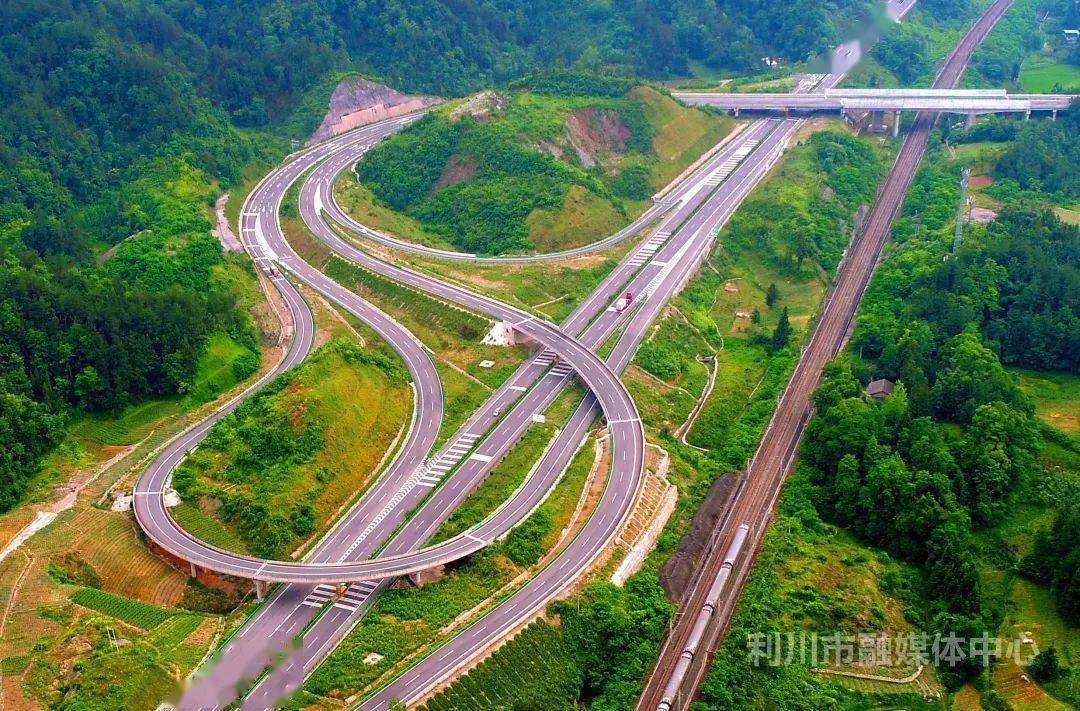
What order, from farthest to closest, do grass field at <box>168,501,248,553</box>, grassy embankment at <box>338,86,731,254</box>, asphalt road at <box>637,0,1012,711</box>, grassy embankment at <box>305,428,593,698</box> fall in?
grassy embankment at <box>338,86,731,254</box> → grass field at <box>168,501,248,553</box> → asphalt road at <box>637,0,1012,711</box> → grassy embankment at <box>305,428,593,698</box>

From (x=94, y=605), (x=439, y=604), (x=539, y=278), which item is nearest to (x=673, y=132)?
(x=539, y=278)

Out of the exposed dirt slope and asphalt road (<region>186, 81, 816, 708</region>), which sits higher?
the exposed dirt slope

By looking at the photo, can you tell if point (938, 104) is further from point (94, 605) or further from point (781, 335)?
point (94, 605)

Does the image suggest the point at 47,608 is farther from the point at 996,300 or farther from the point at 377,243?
the point at 996,300

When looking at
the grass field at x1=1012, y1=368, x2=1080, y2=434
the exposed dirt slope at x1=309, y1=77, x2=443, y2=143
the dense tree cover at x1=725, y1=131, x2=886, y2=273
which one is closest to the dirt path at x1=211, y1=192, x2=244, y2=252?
the exposed dirt slope at x1=309, y1=77, x2=443, y2=143

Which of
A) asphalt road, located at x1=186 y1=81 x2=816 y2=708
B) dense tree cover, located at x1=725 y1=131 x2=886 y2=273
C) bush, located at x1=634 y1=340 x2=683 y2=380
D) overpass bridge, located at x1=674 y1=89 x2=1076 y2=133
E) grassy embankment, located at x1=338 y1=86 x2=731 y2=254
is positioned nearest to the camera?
asphalt road, located at x1=186 y1=81 x2=816 y2=708

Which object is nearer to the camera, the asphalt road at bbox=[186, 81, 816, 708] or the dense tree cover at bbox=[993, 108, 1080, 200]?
the asphalt road at bbox=[186, 81, 816, 708]


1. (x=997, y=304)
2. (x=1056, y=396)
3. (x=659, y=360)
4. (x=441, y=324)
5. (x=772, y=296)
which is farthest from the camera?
(x=772, y=296)

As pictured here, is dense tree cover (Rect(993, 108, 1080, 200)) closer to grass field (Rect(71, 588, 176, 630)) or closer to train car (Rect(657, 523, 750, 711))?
train car (Rect(657, 523, 750, 711))
